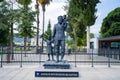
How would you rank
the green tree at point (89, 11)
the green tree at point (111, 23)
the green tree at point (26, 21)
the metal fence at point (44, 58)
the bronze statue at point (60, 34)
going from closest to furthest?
1. the bronze statue at point (60, 34)
2. the metal fence at point (44, 58)
3. the green tree at point (26, 21)
4. the green tree at point (89, 11)
5. the green tree at point (111, 23)

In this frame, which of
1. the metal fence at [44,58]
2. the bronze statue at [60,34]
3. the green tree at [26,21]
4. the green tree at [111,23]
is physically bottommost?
the metal fence at [44,58]

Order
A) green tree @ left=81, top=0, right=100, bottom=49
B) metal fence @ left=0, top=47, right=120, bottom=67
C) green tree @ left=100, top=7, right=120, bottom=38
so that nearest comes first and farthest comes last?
metal fence @ left=0, top=47, right=120, bottom=67 < green tree @ left=81, top=0, right=100, bottom=49 < green tree @ left=100, top=7, right=120, bottom=38

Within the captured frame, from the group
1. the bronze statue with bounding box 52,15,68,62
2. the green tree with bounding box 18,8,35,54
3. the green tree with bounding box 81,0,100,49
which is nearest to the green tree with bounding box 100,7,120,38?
the green tree with bounding box 18,8,35,54

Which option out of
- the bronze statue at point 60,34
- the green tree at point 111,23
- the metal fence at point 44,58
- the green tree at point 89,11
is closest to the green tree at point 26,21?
the metal fence at point 44,58

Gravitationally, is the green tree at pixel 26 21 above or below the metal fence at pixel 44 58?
above

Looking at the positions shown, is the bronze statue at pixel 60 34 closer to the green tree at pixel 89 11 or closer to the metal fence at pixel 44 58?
the metal fence at pixel 44 58

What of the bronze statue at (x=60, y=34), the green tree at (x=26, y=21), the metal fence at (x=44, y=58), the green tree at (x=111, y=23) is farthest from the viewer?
the green tree at (x=111, y=23)

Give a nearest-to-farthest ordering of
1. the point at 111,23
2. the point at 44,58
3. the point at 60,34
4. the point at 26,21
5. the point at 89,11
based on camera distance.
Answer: the point at 60,34, the point at 44,58, the point at 26,21, the point at 89,11, the point at 111,23

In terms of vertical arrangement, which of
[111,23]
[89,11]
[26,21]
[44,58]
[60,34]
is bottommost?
[44,58]

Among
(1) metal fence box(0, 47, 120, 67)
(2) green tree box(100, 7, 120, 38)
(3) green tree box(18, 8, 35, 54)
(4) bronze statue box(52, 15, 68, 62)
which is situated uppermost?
(2) green tree box(100, 7, 120, 38)

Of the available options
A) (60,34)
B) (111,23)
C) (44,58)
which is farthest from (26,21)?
(111,23)

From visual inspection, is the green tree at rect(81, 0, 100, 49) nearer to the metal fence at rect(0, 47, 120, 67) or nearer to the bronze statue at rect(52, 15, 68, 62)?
the metal fence at rect(0, 47, 120, 67)

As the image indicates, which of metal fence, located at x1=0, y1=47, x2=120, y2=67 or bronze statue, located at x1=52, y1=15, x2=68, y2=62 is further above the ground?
bronze statue, located at x1=52, y1=15, x2=68, y2=62

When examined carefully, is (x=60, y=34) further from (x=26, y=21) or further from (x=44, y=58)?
(x=26, y=21)
